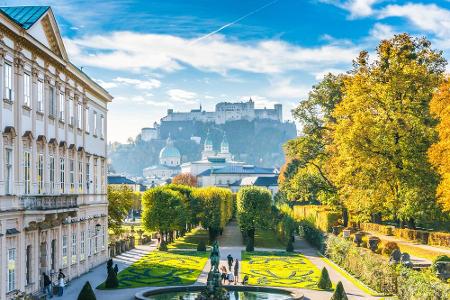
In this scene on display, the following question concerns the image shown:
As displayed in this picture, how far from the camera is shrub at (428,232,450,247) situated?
147 ft

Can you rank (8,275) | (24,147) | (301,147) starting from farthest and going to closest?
(301,147) < (24,147) < (8,275)

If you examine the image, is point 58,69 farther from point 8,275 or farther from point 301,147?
point 301,147

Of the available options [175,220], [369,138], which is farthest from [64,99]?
[175,220]

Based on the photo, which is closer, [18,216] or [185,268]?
[18,216]

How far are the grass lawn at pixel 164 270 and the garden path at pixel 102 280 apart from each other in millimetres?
1035

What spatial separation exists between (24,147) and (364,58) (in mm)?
30859

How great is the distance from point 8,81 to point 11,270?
357 inches

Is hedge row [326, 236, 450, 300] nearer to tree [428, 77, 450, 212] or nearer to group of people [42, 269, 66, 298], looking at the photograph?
tree [428, 77, 450, 212]

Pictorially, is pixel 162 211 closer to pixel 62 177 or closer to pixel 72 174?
pixel 72 174

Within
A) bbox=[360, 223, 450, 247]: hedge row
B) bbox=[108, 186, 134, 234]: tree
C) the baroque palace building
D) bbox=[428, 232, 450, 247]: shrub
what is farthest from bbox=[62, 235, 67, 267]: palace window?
bbox=[428, 232, 450, 247]: shrub

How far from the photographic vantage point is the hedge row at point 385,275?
28562 millimetres

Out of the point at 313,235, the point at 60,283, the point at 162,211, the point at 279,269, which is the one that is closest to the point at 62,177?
the point at 60,283

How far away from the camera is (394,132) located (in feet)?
166

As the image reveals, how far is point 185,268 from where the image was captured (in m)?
50.1
